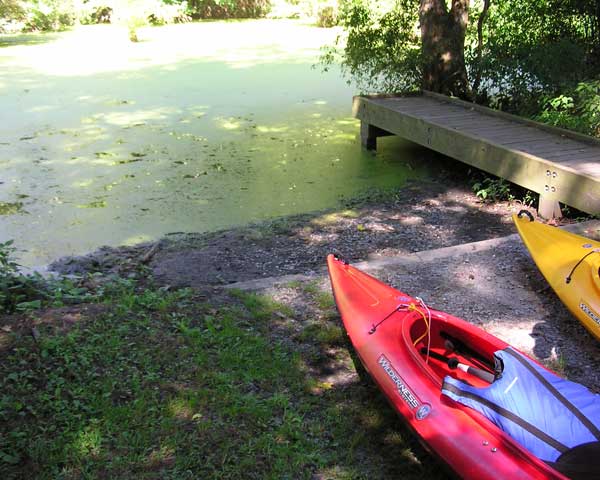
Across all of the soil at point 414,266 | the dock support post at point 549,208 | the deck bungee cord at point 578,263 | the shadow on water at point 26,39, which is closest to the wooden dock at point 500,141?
the dock support post at point 549,208

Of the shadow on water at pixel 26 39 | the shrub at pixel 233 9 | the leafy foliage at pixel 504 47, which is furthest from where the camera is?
the shrub at pixel 233 9

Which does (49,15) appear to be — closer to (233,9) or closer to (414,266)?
Answer: (233,9)

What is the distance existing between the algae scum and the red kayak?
2462mm

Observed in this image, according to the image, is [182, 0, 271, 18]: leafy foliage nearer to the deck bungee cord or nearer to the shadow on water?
the shadow on water

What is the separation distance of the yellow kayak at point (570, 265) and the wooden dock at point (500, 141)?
34.0 inches

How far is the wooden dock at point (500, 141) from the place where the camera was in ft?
15.0

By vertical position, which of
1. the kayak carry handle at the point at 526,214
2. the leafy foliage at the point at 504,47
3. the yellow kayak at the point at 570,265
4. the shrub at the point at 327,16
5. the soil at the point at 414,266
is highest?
the leafy foliage at the point at 504,47

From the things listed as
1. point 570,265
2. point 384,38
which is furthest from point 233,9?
point 570,265

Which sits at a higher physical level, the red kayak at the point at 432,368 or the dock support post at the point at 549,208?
the red kayak at the point at 432,368

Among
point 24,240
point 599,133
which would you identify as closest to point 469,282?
point 599,133

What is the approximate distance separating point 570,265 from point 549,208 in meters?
1.48

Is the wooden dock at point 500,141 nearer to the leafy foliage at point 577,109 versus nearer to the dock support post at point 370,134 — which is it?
the dock support post at point 370,134

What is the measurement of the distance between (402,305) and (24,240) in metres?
3.21

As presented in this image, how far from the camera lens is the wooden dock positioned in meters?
4.57
